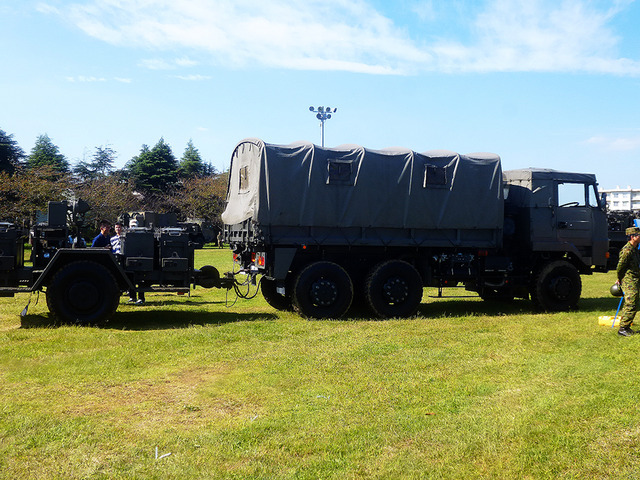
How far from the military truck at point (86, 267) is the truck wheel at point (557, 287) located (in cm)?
685

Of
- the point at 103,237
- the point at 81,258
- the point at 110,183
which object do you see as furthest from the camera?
the point at 110,183

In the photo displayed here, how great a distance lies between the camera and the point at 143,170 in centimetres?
6862

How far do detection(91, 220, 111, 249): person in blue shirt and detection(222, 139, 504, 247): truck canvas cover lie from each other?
2433mm

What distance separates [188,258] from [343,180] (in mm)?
3323

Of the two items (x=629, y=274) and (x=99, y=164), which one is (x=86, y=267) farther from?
(x=99, y=164)

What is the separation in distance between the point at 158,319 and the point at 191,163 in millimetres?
67054

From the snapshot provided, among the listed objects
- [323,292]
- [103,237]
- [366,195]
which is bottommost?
[323,292]

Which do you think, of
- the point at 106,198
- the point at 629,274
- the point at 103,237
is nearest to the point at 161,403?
the point at 103,237

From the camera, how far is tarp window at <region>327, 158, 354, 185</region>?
38.6 ft

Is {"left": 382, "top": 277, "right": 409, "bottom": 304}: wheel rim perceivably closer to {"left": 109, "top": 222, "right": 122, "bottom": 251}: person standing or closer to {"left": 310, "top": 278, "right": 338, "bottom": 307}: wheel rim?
{"left": 310, "top": 278, "right": 338, "bottom": 307}: wheel rim

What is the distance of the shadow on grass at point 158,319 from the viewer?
1055 centimetres

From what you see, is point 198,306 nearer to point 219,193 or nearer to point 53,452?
point 53,452

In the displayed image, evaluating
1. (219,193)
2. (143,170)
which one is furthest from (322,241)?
(143,170)

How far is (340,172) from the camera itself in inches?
467
